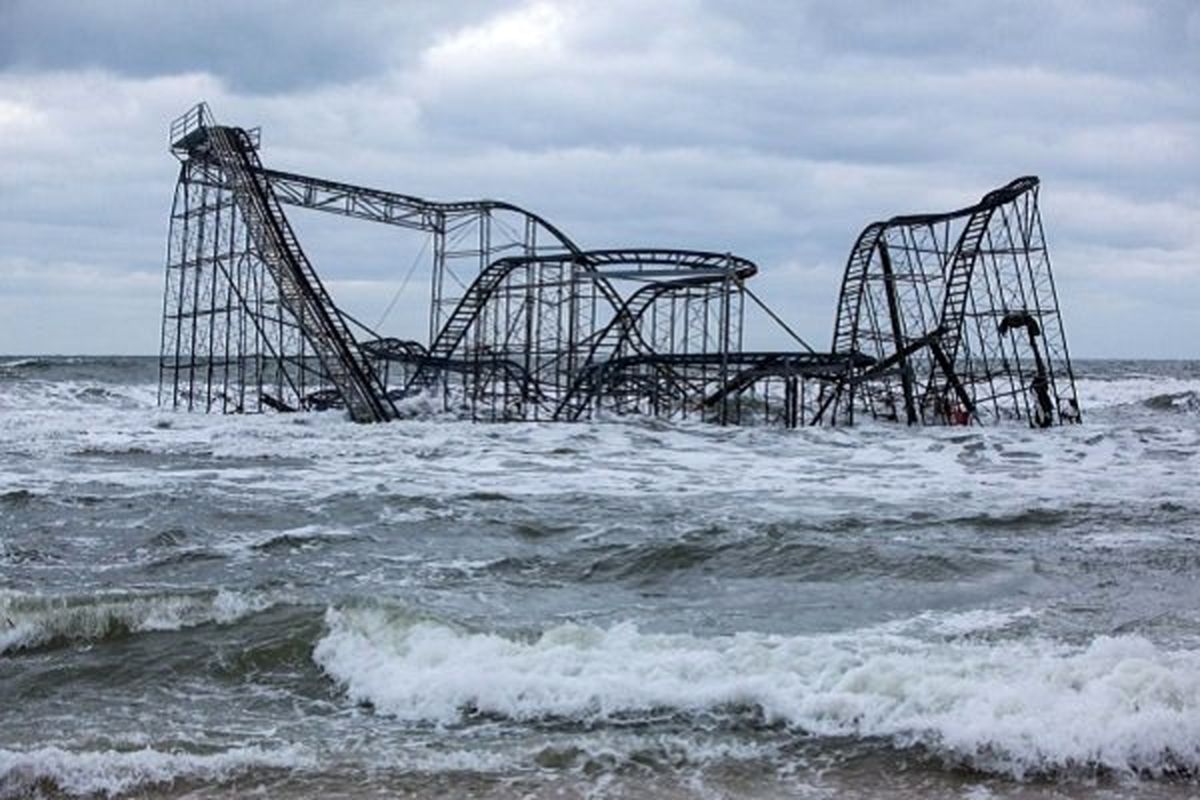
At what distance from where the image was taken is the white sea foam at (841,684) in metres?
5.86

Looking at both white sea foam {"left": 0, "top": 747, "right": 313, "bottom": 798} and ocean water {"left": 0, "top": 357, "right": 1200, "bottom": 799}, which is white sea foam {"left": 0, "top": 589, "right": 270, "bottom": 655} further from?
white sea foam {"left": 0, "top": 747, "right": 313, "bottom": 798}

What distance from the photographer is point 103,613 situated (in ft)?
28.0

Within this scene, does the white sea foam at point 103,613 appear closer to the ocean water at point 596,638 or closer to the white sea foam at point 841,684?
the ocean water at point 596,638

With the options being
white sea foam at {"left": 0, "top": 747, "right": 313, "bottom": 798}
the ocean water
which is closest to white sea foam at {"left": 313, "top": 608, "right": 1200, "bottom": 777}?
the ocean water

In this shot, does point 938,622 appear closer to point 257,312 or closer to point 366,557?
point 366,557

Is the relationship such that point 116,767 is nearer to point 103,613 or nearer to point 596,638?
point 596,638

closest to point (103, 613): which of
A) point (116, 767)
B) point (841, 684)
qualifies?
point (116, 767)

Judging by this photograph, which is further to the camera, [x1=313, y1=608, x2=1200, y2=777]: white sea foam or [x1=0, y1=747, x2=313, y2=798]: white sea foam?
[x1=313, y1=608, x2=1200, y2=777]: white sea foam

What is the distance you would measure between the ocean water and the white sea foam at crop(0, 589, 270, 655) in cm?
2

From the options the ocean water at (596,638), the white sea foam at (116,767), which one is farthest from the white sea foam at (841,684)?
the white sea foam at (116,767)

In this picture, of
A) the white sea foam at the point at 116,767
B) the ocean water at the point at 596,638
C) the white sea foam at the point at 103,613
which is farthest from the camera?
the white sea foam at the point at 103,613

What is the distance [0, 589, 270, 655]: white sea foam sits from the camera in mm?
8258

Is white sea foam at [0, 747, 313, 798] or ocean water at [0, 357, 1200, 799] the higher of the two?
ocean water at [0, 357, 1200, 799]

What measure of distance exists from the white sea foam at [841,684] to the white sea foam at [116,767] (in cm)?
101
